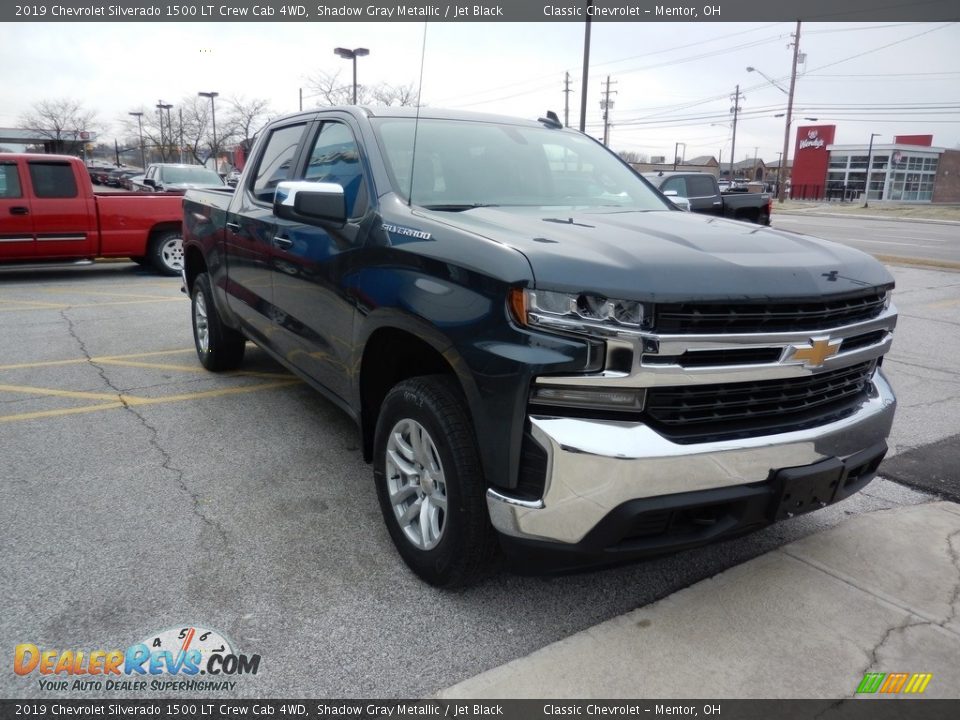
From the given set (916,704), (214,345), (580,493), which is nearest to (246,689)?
(580,493)

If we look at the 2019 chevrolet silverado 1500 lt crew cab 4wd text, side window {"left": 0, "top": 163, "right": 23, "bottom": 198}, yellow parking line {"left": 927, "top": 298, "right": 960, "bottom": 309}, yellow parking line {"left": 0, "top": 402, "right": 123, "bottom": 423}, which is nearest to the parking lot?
yellow parking line {"left": 0, "top": 402, "right": 123, "bottom": 423}

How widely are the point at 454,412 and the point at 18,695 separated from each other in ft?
5.42

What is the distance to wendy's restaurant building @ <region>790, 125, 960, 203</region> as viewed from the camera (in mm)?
66938

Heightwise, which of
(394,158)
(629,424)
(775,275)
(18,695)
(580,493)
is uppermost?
(394,158)

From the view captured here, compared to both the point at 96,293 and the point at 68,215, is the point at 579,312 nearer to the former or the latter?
the point at 96,293

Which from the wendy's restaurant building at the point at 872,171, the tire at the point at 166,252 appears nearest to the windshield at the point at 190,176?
the tire at the point at 166,252

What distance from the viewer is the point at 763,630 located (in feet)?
9.08

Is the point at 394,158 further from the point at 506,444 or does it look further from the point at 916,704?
the point at 916,704

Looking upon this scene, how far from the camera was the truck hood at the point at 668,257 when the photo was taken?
2.40 metres

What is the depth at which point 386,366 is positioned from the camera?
11.3ft

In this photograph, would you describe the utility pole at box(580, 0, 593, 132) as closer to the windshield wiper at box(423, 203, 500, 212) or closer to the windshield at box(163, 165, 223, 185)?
the windshield at box(163, 165, 223, 185)

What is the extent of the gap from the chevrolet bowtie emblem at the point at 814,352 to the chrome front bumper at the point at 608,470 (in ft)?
0.93

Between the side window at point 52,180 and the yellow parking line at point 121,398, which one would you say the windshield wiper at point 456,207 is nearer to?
the yellow parking line at point 121,398

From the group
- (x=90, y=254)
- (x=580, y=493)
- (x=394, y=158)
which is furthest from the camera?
(x=90, y=254)
